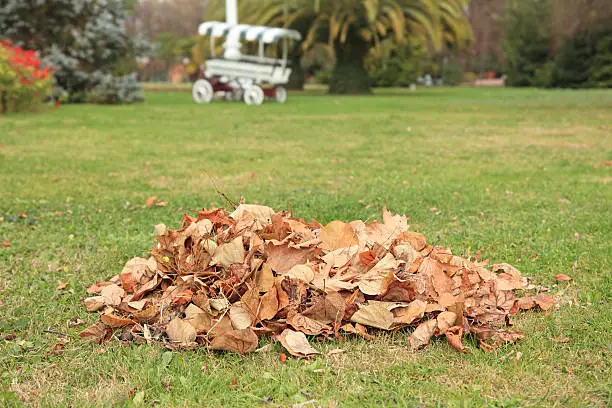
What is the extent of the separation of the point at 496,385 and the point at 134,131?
32.0 ft

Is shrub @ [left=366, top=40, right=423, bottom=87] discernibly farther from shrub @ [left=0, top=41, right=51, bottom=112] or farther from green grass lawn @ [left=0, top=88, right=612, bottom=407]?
green grass lawn @ [left=0, top=88, right=612, bottom=407]

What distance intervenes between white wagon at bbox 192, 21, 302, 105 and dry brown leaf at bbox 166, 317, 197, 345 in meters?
16.7

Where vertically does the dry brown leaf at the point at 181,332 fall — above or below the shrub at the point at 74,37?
below

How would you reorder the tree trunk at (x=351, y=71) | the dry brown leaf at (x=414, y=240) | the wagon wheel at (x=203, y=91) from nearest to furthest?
the dry brown leaf at (x=414, y=240) → the wagon wheel at (x=203, y=91) → the tree trunk at (x=351, y=71)

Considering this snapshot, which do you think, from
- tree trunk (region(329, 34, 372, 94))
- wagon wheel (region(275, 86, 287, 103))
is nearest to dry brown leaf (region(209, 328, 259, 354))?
wagon wheel (region(275, 86, 287, 103))

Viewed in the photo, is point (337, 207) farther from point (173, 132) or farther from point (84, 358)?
point (173, 132)

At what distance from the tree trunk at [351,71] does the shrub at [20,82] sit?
13.6m

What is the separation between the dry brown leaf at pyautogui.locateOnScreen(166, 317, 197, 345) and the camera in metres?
2.65

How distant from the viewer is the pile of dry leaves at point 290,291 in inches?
106

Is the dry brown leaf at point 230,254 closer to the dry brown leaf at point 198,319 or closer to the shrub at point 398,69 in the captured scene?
the dry brown leaf at point 198,319

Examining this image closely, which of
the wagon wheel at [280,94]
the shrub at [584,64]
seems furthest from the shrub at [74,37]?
the shrub at [584,64]

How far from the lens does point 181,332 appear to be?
2660 millimetres

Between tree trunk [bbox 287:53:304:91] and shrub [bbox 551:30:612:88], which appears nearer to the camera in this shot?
tree trunk [bbox 287:53:304:91]

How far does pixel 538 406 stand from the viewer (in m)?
2.16
